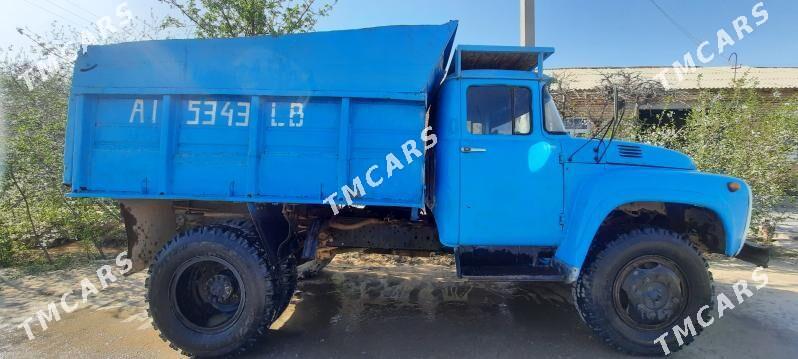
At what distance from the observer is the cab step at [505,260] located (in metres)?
3.52

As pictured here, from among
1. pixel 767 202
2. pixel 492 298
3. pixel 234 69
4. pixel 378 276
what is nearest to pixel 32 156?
pixel 234 69

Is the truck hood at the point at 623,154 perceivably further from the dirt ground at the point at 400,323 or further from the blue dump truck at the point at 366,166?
the dirt ground at the point at 400,323

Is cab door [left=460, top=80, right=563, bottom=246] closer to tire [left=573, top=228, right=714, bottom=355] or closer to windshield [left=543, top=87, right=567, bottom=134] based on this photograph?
windshield [left=543, top=87, right=567, bottom=134]

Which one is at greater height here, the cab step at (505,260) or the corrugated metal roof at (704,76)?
the corrugated metal roof at (704,76)

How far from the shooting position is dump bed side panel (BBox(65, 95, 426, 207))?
338 centimetres

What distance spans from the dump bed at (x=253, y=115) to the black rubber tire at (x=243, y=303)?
0.41m

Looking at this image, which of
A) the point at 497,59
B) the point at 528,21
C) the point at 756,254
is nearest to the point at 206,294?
the point at 497,59

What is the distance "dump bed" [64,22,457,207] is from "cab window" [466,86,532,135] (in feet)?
1.45

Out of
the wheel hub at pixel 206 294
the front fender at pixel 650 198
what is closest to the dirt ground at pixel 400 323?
the wheel hub at pixel 206 294

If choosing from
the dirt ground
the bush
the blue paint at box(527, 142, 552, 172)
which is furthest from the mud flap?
the bush

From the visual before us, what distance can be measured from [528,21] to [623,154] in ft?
13.9

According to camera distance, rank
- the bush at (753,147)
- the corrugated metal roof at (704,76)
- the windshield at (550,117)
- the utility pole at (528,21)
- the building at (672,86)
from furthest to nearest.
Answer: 1. the corrugated metal roof at (704,76)
2. the building at (672,86)
3. the utility pole at (528,21)
4. the bush at (753,147)
5. the windshield at (550,117)

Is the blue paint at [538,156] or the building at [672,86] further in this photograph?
the building at [672,86]

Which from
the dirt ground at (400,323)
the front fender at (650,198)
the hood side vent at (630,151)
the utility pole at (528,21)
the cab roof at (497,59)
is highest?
the utility pole at (528,21)
